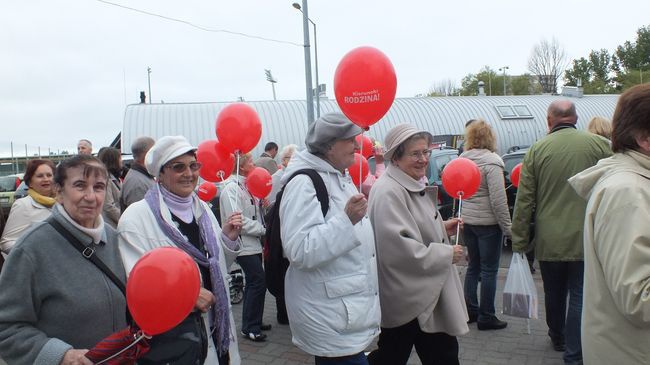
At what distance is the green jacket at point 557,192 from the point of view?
13.4 feet

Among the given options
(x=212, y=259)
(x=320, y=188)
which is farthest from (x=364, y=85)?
(x=212, y=259)

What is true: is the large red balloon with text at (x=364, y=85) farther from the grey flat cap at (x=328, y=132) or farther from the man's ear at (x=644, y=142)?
the man's ear at (x=644, y=142)

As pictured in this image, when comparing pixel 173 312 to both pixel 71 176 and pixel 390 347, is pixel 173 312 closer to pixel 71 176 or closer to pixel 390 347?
pixel 71 176

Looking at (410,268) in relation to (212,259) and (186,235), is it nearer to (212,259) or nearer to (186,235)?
(212,259)

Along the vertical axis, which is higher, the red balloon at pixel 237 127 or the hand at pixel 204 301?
the red balloon at pixel 237 127

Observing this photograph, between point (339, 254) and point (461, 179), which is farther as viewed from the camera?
point (461, 179)

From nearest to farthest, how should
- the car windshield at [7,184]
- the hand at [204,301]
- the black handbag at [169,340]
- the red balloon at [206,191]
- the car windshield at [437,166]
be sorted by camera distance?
the black handbag at [169,340] < the hand at [204,301] < the red balloon at [206,191] < the car windshield at [437,166] < the car windshield at [7,184]

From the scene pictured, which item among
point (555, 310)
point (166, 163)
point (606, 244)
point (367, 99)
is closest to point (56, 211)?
point (166, 163)

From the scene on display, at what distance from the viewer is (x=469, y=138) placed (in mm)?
5398

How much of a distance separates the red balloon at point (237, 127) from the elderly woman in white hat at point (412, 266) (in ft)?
3.91

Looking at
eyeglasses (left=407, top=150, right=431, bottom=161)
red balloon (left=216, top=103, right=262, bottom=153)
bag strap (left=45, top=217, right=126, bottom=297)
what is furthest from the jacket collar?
bag strap (left=45, top=217, right=126, bottom=297)

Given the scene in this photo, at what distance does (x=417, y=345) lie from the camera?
3.28 meters

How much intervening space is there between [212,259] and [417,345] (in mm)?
1482

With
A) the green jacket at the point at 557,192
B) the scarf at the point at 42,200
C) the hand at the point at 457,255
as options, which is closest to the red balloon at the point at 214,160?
the scarf at the point at 42,200
